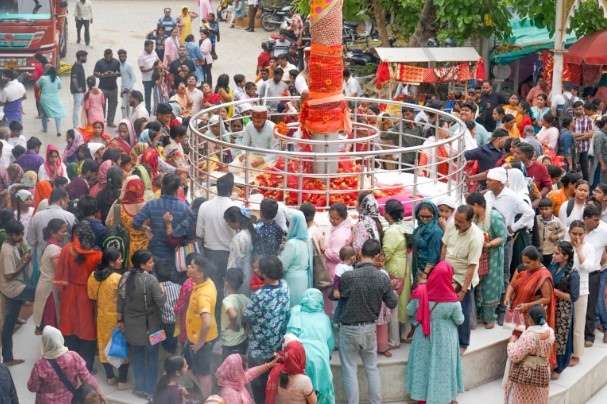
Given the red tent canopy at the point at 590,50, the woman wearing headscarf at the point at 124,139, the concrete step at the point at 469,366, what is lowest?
the concrete step at the point at 469,366

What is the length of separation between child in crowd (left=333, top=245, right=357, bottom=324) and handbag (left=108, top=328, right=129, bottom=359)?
178cm

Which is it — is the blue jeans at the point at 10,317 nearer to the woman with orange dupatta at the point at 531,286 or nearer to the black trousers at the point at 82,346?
the black trousers at the point at 82,346

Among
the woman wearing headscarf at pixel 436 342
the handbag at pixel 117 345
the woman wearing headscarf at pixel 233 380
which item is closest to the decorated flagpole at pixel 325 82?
the woman wearing headscarf at pixel 436 342

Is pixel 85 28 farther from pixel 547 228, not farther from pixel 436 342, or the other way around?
pixel 436 342

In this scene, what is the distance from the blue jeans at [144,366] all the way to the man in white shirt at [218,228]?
0.81 meters

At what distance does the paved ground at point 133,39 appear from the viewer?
2241cm

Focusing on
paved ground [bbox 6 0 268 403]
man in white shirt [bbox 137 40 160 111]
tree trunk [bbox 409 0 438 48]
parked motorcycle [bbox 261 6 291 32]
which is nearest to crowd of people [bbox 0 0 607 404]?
man in white shirt [bbox 137 40 160 111]

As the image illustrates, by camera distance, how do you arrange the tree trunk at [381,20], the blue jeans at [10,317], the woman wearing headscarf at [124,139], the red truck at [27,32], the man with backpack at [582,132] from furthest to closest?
the tree trunk at [381,20] < the red truck at [27,32] < the man with backpack at [582,132] < the woman wearing headscarf at [124,139] < the blue jeans at [10,317]

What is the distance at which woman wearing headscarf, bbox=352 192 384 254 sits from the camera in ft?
31.8

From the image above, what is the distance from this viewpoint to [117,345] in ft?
30.8

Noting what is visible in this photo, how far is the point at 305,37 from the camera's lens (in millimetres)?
23406

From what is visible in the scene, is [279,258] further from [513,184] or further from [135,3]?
[135,3]

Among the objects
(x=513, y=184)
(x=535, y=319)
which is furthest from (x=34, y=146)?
(x=535, y=319)

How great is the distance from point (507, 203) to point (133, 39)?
57.8 ft
